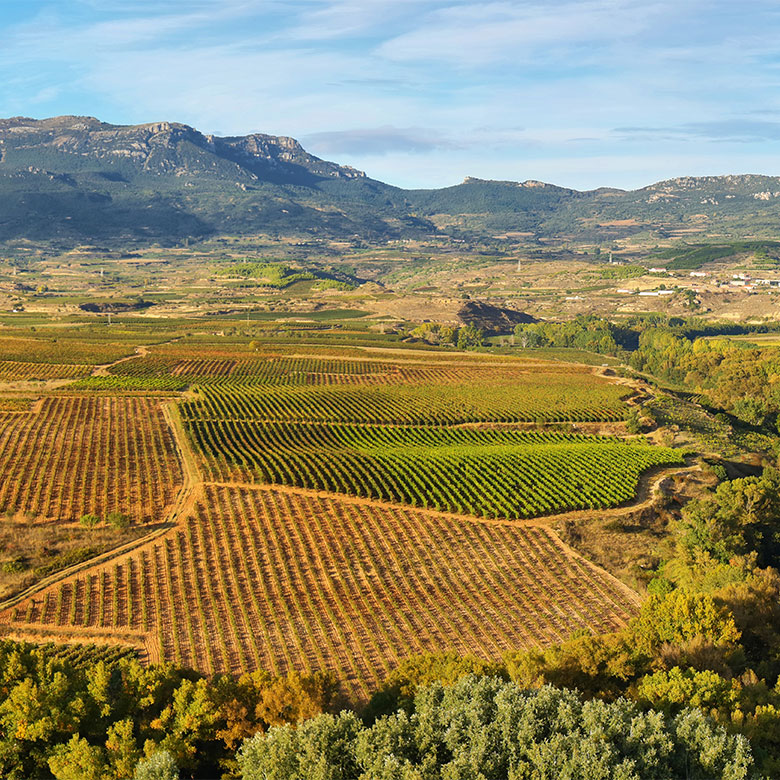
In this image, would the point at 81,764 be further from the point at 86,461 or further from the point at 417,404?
A: the point at 417,404

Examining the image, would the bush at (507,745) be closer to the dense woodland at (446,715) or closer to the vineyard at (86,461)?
the dense woodland at (446,715)

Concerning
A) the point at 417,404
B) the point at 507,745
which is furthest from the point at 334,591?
the point at 417,404

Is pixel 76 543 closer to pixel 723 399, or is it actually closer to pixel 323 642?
pixel 323 642

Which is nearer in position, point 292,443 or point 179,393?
point 292,443

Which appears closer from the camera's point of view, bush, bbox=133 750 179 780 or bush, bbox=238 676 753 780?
bush, bbox=238 676 753 780

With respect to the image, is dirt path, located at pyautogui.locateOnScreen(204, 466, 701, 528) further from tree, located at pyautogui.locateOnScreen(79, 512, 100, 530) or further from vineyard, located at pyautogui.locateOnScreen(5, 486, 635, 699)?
tree, located at pyautogui.locateOnScreen(79, 512, 100, 530)

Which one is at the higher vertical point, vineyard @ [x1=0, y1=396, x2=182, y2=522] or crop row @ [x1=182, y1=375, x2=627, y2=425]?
crop row @ [x1=182, y1=375, x2=627, y2=425]

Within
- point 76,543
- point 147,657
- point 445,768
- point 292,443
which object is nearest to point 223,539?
point 76,543

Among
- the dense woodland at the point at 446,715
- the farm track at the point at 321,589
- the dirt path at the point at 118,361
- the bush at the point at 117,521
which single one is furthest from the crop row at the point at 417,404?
the dense woodland at the point at 446,715

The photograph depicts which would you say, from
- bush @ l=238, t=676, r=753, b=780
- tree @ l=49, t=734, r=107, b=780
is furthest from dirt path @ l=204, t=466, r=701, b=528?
tree @ l=49, t=734, r=107, b=780
